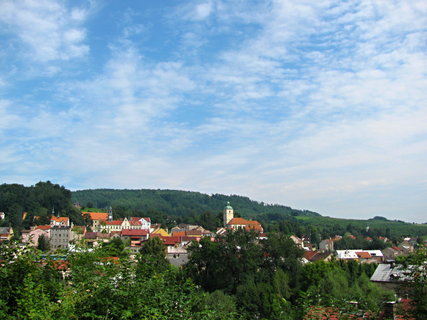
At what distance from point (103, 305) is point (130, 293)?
640 mm

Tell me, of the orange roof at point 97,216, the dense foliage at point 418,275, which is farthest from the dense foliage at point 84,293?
the orange roof at point 97,216

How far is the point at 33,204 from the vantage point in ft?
415

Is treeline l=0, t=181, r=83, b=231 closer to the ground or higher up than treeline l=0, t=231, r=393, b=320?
higher up

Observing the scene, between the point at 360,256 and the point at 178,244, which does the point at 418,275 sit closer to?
the point at 178,244

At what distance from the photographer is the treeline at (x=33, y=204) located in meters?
119

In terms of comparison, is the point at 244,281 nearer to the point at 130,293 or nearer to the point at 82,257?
the point at 82,257

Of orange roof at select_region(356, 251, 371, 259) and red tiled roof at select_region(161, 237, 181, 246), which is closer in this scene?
red tiled roof at select_region(161, 237, 181, 246)

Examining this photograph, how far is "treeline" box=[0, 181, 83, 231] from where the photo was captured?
4697 inches

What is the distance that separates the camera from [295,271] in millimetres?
48938

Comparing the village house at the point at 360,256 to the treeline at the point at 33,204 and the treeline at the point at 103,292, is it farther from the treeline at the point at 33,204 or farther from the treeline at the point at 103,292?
the treeline at the point at 103,292

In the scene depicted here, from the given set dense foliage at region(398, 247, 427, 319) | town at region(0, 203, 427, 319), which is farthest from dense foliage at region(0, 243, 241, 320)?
dense foliage at region(398, 247, 427, 319)

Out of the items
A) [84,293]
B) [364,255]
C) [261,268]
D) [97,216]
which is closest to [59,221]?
[97,216]

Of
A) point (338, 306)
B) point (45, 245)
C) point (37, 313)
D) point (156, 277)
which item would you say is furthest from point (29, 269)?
point (45, 245)

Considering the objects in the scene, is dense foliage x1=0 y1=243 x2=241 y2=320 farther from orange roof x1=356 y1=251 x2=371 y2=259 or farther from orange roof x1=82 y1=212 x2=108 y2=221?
orange roof x1=82 y1=212 x2=108 y2=221
